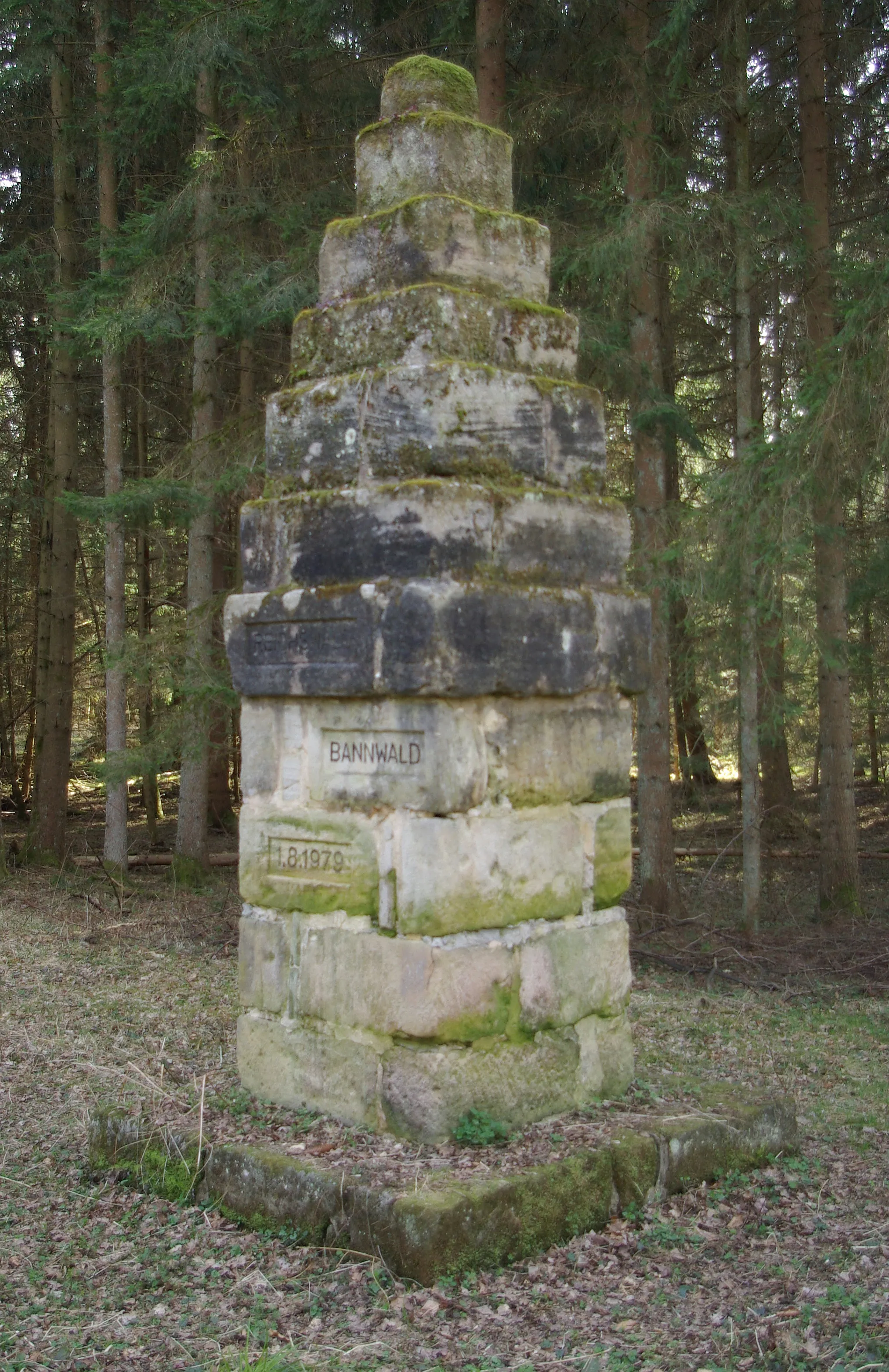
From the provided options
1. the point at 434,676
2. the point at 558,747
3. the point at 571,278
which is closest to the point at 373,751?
the point at 434,676

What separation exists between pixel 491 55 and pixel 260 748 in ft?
27.2

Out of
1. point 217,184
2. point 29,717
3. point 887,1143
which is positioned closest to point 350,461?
point 887,1143

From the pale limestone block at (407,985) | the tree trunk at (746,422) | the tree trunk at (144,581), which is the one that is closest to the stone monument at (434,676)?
the pale limestone block at (407,985)

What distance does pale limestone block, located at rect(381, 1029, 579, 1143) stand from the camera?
4164mm

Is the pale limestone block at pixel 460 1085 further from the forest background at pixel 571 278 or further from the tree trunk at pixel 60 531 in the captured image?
the tree trunk at pixel 60 531

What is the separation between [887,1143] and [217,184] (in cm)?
1055

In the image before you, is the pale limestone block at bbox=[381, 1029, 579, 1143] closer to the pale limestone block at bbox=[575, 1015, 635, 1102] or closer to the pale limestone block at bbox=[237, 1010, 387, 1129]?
the pale limestone block at bbox=[237, 1010, 387, 1129]

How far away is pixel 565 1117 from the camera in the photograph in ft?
14.6

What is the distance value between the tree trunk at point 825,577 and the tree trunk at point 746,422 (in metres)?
0.69

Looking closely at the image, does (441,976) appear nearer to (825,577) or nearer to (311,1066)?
(311,1066)

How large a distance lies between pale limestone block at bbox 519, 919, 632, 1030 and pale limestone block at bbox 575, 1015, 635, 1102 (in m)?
A: 0.05

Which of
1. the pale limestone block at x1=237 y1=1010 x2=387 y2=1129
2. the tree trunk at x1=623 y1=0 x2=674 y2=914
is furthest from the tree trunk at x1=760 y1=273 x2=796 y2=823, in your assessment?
the pale limestone block at x1=237 y1=1010 x2=387 y2=1129

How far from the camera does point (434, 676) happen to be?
408 cm

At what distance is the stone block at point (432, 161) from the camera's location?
4.67m
